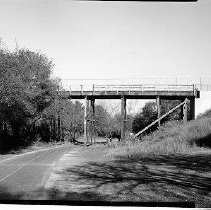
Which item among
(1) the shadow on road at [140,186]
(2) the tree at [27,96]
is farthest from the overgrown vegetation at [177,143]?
(2) the tree at [27,96]

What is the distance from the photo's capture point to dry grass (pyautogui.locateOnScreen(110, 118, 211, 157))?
24.3m

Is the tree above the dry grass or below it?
above

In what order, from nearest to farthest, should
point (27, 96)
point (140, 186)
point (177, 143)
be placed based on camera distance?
point (140, 186) < point (177, 143) < point (27, 96)

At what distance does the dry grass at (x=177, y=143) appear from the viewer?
24.3 m

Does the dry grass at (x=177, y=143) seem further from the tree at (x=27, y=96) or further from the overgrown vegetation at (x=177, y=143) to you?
the tree at (x=27, y=96)

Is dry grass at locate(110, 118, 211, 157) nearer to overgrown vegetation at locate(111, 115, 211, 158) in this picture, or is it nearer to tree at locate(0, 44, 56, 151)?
overgrown vegetation at locate(111, 115, 211, 158)

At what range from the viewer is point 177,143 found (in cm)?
2612

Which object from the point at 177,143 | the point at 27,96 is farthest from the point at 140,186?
the point at 27,96

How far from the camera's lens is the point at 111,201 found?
9117 millimetres

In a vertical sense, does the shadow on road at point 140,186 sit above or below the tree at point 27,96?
below

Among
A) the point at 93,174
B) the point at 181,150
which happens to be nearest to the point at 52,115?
the point at 181,150

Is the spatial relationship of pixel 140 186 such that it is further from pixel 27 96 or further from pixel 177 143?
pixel 27 96

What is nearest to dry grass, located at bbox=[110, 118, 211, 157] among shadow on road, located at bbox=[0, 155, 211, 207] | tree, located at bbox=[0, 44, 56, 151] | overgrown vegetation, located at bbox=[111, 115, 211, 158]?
overgrown vegetation, located at bbox=[111, 115, 211, 158]

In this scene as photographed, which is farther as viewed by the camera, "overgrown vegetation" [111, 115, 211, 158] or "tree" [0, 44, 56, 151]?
"tree" [0, 44, 56, 151]
